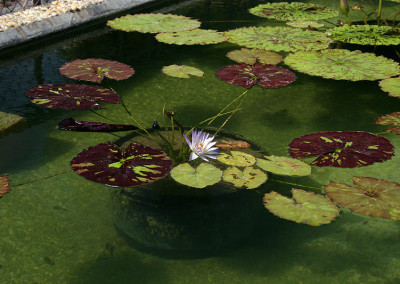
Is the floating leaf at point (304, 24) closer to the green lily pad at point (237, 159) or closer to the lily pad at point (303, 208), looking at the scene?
the green lily pad at point (237, 159)

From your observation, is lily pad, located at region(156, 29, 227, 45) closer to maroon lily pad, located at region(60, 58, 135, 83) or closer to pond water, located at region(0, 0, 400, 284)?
pond water, located at region(0, 0, 400, 284)

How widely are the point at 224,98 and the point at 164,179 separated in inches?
51.7

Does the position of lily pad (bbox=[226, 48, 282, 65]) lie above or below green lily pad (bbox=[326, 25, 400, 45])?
above

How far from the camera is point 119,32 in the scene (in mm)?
4129

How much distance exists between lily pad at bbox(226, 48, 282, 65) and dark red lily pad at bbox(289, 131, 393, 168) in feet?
3.13

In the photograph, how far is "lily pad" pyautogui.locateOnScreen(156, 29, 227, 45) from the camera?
338 cm

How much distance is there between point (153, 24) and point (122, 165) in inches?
88.8

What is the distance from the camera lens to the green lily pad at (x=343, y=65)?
9.49 ft

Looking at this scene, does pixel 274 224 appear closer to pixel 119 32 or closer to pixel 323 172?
pixel 323 172

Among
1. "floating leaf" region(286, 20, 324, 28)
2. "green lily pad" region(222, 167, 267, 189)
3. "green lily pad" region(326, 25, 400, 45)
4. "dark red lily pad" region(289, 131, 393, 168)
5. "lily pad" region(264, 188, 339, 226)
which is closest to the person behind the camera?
"lily pad" region(264, 188, 339, 226)

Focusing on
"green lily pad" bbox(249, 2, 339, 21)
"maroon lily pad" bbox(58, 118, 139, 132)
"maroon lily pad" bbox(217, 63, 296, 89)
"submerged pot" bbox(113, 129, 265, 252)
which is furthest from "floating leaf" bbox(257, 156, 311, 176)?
"green lily pad" bbox(249, 2, 339, 21)

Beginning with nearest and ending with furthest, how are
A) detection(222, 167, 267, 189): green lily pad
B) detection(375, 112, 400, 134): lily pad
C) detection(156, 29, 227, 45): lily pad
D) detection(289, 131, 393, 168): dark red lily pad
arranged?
detection(222, 167, 267, 189): green lily pad → detection(289, 131, 393, 168): dark red lily pad → detection(375, 112, 400, 134): lily pad → detection(156, 29, 227, 45): lily pad

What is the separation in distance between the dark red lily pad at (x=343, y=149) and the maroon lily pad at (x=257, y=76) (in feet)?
1.83

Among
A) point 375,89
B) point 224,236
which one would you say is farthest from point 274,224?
point 375,89
